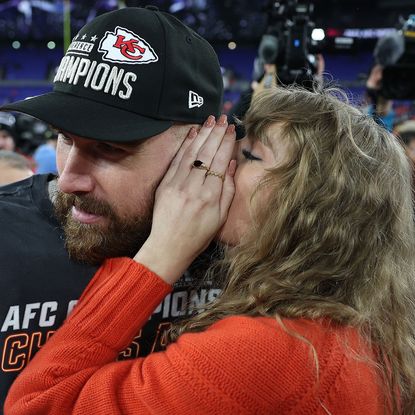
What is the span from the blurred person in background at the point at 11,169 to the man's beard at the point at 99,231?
0.84m

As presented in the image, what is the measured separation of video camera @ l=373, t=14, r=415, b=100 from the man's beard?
2106 millimetres

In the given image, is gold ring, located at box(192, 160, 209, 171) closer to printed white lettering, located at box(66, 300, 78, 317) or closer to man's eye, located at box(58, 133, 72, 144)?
man's eye, located at box(58, 133, 72, 144)

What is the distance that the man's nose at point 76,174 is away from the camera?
101 cm

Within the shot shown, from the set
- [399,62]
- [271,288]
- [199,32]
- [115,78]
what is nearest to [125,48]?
[115,78]

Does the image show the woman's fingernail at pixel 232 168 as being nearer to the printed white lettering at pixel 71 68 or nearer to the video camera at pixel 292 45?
the printed white lettering at pixel 71 68

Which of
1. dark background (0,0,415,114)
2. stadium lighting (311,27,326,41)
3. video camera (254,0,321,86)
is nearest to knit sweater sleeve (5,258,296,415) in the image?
video camera (254,0,321,86)

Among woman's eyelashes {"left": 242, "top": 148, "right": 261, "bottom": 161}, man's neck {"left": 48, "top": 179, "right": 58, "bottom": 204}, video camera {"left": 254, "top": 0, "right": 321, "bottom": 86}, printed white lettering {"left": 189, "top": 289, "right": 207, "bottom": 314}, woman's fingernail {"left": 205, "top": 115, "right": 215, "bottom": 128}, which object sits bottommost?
printed white lettering {"left": 189, "top": 289, "right": 207, "bottom": 314}

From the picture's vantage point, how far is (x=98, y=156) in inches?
41.1

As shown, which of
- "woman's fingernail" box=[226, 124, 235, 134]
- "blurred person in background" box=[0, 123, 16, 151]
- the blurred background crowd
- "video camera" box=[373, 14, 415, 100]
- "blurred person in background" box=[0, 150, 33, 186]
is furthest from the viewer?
the blurred background crowd

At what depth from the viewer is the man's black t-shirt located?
1021 millimetres

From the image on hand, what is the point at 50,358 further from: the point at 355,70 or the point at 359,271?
the point at 355,70

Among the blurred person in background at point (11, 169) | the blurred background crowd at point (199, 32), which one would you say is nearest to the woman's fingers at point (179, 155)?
the blurred person in background at point (11, 169)

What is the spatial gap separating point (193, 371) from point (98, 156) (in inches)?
17.1

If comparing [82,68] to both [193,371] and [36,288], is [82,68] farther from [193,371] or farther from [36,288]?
[193,371]
